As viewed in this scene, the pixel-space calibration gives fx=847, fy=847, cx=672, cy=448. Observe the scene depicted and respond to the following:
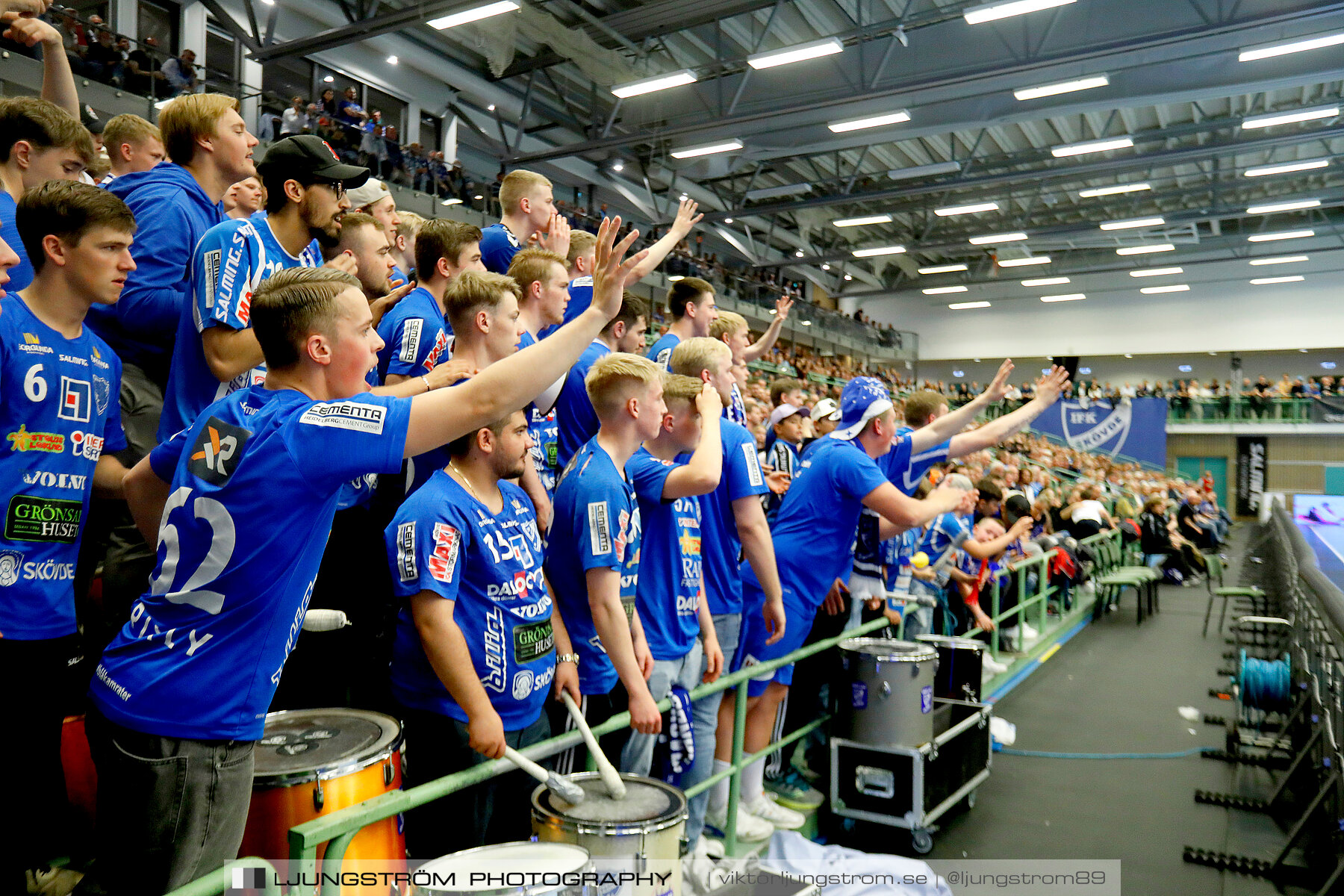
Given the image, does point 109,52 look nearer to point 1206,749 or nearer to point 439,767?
point 439,767

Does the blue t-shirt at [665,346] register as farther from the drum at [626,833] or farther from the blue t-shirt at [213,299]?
the drum at [626,833]

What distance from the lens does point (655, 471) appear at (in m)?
3.32

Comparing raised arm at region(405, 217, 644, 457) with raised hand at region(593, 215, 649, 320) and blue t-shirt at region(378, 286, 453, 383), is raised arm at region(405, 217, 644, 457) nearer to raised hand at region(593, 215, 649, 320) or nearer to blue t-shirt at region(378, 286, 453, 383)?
raised hand at region(593, 215, 649, 320)

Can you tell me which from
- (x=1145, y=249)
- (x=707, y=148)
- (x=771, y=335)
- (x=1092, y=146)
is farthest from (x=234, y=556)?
(x=1145, y=249)

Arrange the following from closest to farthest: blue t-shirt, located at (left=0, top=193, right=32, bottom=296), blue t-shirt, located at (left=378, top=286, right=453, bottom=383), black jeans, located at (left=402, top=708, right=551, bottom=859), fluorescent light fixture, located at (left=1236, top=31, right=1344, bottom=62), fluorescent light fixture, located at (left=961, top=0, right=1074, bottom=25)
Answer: black jeans, located at (left=402, top=708, right=551, bottom=859)
blue t-shirt, located at (left=0, top=193, right=32, bottom=296)
blue t-shirt, located at (left=378, top=286, right=453, bottom=383)
fluorescent light fixture, located at (left=961, top=0, right=1074, bottom=25)
fluorescent light fixture, located at (left=1236, top=31, right=1344, bottom=62)

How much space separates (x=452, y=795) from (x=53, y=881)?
1044mm

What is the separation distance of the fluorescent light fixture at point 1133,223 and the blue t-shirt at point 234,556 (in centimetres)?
2358

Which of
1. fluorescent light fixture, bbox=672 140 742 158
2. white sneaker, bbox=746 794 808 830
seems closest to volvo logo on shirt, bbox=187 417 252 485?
white sneaker, bbox=746 794 808 830

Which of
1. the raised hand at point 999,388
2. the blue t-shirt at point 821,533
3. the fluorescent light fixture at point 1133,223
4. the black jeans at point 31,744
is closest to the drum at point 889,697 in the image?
the blue t-shirt at point 821,533

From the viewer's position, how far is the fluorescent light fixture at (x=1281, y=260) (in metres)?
28.0

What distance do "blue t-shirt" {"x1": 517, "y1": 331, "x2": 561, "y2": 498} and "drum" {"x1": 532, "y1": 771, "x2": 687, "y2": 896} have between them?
128 centimetres

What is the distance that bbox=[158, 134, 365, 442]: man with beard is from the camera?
2213 millimetres

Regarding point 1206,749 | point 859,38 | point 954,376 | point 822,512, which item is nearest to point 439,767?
point 822,512

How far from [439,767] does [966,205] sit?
20698 mm
